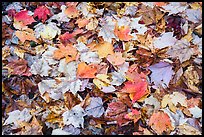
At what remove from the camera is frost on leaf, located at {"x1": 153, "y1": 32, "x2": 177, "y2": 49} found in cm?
180

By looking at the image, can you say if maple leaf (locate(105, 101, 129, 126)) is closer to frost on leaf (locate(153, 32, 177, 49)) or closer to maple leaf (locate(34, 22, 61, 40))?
frost on leaf (locate(153, 32, 177, 49))

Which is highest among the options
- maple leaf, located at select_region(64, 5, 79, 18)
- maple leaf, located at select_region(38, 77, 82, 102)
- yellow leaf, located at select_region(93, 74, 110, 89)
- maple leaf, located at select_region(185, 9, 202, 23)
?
maple leaf, located at select_region(185, 9, 202, 23)

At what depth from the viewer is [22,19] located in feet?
6.75

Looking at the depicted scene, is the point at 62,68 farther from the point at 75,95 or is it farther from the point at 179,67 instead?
the point at 179,67

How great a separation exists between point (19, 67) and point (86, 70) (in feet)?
1.17

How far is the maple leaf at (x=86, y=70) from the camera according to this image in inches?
67.3

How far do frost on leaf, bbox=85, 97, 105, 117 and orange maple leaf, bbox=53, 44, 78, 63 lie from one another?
0.28m

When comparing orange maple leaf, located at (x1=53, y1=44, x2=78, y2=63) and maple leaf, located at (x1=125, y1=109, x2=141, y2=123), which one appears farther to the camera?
orange maple leaf, located at (x1=53, y1=44, x2=78, y2=63)

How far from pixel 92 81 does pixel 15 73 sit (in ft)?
1.33

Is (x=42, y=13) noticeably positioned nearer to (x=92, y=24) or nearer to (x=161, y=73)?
(x=92, y=24)

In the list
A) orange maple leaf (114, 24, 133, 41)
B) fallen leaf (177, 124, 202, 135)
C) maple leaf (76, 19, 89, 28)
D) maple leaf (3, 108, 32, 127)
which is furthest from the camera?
maple leaf (76, 19, 89, 28)

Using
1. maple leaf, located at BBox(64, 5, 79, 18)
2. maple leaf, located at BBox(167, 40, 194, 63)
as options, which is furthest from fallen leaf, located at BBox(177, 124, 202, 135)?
maple leaf, located at BBox(64, 5, 79, 18)

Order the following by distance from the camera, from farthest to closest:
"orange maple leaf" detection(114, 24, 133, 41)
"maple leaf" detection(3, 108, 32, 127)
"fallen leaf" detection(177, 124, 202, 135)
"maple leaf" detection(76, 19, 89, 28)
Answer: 1. "maple leaf" detection(76, 19, 89, 28)
2. "orange maple leaf" detection(114, 24, 133, 41)
3. "maple leaf" detection(3, 108, 32, 127)
4. "fallen leaf" detection(177, 124, 202, 135)

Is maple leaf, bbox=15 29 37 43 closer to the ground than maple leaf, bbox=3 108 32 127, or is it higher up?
higher up
